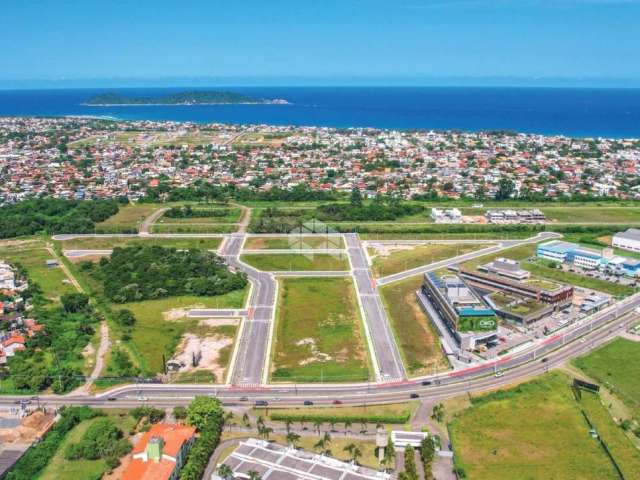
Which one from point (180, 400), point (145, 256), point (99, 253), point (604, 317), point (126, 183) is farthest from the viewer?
point (126, 183)

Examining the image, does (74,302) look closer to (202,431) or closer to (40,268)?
(40,268)

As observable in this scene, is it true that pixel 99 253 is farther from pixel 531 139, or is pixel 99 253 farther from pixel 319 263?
pixel 531 139

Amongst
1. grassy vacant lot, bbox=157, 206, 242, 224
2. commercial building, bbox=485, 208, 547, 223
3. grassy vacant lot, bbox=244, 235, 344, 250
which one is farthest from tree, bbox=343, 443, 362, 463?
commercial building, bbox=485, 208, 547, 223

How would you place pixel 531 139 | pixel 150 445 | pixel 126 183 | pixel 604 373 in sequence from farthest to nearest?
pixel 531 139 < pixel 126 183 < pixel 604 373 < pixel 150 445

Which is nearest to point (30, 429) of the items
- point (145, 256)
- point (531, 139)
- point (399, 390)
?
point (399, 390)

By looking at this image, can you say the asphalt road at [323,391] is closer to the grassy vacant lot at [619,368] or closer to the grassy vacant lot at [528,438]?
the grassy vacant lot at [528,438]

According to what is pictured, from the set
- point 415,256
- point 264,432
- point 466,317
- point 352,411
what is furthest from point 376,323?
point 415,256
